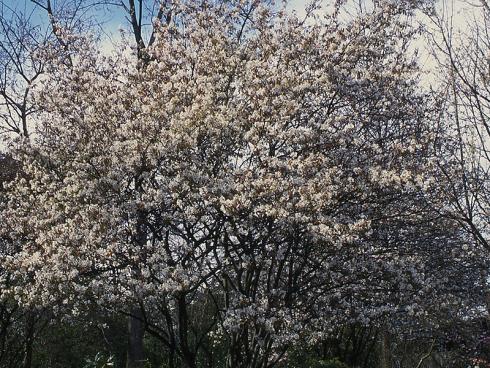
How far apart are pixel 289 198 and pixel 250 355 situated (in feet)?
10.4

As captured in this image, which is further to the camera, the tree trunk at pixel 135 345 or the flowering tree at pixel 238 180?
the tree trunk at pixel 135 345

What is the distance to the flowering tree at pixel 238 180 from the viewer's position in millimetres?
8406

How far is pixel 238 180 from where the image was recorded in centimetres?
821

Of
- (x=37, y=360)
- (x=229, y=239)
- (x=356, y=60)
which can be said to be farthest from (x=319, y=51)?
(x=37, y=360)

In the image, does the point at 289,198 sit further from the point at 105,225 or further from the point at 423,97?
the point at 423,97

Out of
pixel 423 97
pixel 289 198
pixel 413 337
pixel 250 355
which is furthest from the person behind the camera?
pixel 413 337

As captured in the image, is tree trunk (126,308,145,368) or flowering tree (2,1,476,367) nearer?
flowering tree (2,1,476,367)

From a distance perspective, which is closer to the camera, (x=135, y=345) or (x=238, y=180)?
(x=238, y=180)

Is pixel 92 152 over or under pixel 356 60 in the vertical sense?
under

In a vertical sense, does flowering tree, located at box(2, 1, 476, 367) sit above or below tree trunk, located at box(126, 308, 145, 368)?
above

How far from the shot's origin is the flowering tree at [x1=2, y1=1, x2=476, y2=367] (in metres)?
8.41

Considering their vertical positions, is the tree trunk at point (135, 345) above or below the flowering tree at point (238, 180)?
below

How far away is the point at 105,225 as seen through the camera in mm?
8469

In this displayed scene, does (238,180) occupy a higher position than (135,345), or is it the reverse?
(238,180)
